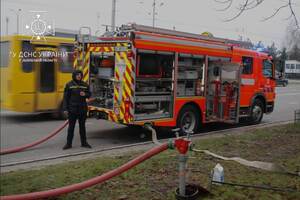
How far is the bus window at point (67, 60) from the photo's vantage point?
13273 millimetres

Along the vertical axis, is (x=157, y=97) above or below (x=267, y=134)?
above

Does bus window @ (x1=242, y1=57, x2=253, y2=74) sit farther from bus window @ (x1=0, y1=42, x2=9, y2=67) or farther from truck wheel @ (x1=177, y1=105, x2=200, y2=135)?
bus window @ (x1=0, y1=42, x2=9, y2=67)

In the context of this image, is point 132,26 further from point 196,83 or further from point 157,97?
point 196,83

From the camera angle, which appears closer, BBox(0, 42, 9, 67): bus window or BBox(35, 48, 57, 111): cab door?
BBox(0, 42, 9, 67): bus window

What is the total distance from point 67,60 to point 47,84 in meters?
1.16

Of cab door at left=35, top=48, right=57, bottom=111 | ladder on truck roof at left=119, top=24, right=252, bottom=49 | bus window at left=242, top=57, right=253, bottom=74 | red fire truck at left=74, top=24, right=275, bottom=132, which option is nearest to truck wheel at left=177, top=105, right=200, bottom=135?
red fire truck at left=74, top=24, right=275, bottom=132

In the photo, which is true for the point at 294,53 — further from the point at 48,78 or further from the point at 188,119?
the point at 48,78

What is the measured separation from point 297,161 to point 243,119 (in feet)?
26.3

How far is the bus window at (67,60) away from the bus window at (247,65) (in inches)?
201

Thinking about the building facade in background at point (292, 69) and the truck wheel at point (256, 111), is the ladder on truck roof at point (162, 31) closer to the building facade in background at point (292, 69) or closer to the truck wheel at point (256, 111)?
the truck wheel at point (256, 111)

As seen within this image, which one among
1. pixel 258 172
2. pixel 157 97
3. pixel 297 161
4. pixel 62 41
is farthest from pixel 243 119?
pixel 258 172

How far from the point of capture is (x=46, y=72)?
1248 cm

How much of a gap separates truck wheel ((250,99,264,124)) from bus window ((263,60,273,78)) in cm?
88

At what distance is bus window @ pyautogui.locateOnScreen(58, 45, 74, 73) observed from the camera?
13.3m
